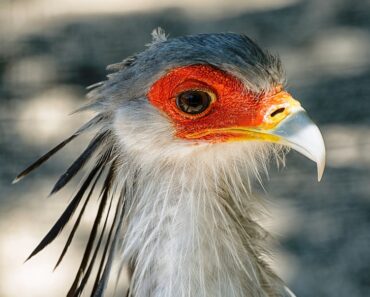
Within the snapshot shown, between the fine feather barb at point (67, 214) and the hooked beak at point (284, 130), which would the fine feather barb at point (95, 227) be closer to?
the fine feather barb at point (67, 214)

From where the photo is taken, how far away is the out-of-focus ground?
3215 mm

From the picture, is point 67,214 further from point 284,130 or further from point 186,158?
point 284,130

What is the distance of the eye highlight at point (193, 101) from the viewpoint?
1775mm

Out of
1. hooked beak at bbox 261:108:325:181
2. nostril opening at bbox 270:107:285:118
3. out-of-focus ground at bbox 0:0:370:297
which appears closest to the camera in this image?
hooked beak at bbox 261:108:325:181

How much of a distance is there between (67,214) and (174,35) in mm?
1596

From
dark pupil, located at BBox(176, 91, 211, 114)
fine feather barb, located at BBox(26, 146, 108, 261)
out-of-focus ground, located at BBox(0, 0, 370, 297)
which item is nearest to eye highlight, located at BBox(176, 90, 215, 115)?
dark pupil, located at BBox(176, 91, 211, 114)

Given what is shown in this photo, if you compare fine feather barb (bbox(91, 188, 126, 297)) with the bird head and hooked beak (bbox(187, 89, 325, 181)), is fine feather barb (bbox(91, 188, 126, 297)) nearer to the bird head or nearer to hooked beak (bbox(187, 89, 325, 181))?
the bird head

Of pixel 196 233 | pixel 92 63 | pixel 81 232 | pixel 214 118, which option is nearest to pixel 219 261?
pixel 196 233

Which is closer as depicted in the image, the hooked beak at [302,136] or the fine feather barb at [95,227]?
the hooked beak at [302,136]

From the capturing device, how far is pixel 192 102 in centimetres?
179

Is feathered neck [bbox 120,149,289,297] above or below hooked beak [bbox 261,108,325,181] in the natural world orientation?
below

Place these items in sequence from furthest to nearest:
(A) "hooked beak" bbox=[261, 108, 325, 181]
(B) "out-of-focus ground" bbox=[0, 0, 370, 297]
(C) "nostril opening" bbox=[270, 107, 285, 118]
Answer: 1. (B) "out-of-focus ground" bbox=[0, 0, 370, 297]
2. (C) "nostril opening" bbox=[270, 107, 285, 118]
3. (A) "hooked beak" bbox=[261, 108, 325, 181]

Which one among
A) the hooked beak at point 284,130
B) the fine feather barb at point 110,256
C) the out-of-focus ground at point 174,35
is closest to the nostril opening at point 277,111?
the hooked beak at point 284,130

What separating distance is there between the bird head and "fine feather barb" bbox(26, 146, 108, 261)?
0.09 metres
